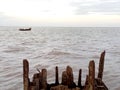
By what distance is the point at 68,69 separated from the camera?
8688mm

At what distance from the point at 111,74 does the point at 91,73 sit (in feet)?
43.5

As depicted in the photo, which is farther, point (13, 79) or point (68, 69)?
point (13, 79)

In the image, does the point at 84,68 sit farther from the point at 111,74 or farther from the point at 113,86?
the point at 113,86

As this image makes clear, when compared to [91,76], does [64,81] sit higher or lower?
lower

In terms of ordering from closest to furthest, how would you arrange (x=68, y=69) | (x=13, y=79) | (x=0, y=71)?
(x=68, y=69), (x=13, y=79), (x=0, y=71)

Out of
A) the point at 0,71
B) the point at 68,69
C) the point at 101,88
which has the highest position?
the point at 68,69

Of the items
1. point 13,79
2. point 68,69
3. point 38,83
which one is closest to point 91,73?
point 68,69

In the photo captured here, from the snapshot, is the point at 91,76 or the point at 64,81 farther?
the point at 64,81

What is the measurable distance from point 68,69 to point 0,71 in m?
14.9

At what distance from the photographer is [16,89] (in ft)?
52.2

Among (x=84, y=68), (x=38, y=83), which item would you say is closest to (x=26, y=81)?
(x=38, y=83)

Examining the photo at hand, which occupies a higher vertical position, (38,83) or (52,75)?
(38,83)

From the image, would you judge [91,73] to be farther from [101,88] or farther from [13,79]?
[13,79]

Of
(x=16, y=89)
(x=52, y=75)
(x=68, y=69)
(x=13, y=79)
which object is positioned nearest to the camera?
(x=68, y=69)
